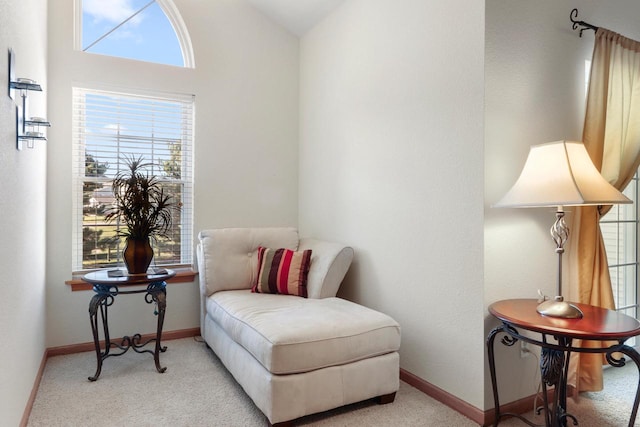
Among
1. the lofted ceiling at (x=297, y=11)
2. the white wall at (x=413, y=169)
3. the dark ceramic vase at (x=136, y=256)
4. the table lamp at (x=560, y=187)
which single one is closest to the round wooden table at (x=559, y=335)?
the table lamp at (x=560, y=187)

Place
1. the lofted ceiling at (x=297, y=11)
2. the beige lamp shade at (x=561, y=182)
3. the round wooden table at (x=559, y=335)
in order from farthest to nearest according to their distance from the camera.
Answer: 1. the lofted ceiling at (x=297, y=11)
2. the beige lamp shade at (x=561, y=182)
3. the round wooden table at (x=559, y=335)

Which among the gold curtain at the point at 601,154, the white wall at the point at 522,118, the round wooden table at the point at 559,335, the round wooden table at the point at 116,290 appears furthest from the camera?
the round wooden table at the point at 116,290

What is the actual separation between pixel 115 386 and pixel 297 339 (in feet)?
4.49

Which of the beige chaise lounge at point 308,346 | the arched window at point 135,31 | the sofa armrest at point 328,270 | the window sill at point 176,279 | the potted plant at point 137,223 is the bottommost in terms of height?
the beige chaise lounge at point 308,346

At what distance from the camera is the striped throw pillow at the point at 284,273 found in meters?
3.09

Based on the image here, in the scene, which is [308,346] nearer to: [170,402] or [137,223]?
[170,402]

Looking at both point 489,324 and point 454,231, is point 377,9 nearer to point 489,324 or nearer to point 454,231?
point 454,231

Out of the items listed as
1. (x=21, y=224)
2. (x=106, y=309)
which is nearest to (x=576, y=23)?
(x=21, y=224)

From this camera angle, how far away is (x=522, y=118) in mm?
2305

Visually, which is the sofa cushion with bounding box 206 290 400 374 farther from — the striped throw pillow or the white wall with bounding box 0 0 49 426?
the white wall with bounding box 0 0 49 426

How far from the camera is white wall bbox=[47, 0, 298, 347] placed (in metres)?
3.20

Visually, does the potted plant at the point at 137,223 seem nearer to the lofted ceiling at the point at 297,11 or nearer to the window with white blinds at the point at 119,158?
the window with white blinds at the point at 119,158

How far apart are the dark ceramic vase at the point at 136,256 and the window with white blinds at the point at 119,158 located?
60 centimetres

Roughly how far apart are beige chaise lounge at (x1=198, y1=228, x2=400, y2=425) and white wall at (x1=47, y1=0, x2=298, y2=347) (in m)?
0.95
